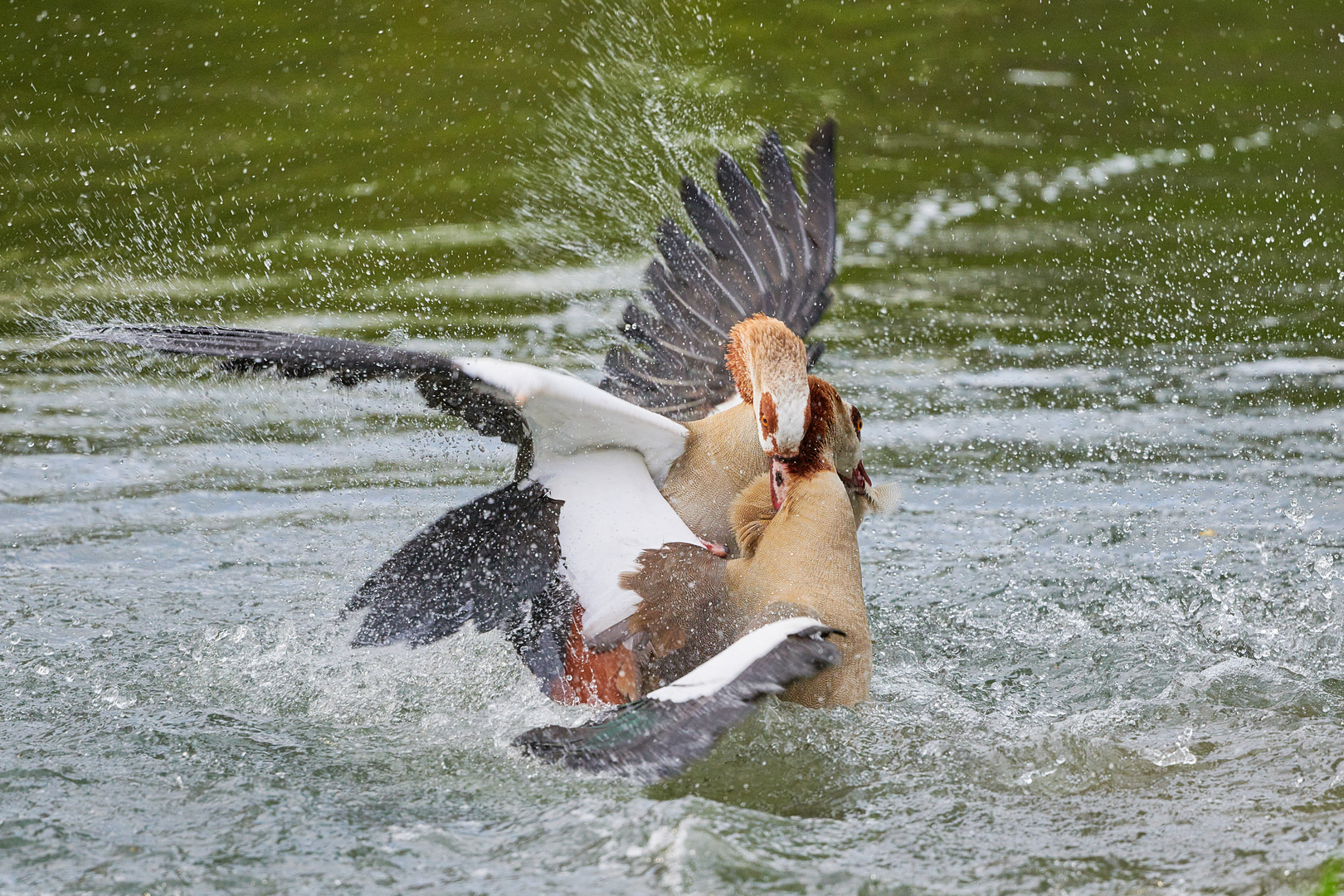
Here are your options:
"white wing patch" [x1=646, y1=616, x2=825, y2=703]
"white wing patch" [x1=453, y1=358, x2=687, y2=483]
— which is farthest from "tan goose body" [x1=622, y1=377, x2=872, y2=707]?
"white wing patch" [x1=646, y1=616, x2=825, y2=703]

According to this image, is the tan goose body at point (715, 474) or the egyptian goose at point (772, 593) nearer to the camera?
the egyptian goose at point (772, 593)

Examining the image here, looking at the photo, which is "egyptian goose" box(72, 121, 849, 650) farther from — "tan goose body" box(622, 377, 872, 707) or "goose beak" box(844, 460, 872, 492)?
"tan goose body" box(622, 377, 872, 707)

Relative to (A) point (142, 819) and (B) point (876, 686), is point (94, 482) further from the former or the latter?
(B) point (876, 686)

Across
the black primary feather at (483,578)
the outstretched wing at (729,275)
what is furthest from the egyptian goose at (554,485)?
the outstretched wing at (729,275)

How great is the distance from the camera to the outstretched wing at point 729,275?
6.07 meters

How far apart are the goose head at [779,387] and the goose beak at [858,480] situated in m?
0.47

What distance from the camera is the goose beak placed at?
207 inches

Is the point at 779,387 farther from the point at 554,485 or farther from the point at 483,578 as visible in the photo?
the point at 483,578

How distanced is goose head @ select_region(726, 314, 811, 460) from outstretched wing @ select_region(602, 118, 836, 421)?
1139 mm

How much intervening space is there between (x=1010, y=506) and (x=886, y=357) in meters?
1.68

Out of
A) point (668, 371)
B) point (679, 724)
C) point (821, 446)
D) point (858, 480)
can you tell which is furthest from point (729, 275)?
point (679, 724)

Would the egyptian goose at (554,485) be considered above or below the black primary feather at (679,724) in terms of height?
above

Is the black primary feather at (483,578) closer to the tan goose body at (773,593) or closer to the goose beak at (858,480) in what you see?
the tan goose body at (773,593)

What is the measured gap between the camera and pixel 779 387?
4.71 meters
